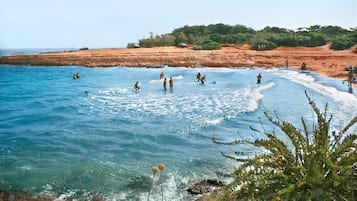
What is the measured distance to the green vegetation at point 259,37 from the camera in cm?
6631

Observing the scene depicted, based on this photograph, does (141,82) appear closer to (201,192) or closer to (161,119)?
(161,119)

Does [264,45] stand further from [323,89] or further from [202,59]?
[323,89]

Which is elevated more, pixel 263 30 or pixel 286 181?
pixel 263 30

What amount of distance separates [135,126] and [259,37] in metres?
57.2

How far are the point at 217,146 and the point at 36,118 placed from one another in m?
12.1

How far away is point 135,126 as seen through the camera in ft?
65.7

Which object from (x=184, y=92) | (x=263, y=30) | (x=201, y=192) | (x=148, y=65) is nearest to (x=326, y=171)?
(x=201, y=192)

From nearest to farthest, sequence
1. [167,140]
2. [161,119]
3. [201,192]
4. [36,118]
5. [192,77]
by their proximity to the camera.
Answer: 1. [201,192]
2. [167,140]
3. [161,119]
4. [36,118]
5. [192,77]

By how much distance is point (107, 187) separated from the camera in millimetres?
11258

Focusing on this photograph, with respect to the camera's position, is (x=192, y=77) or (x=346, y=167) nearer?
(x=346, y=167)

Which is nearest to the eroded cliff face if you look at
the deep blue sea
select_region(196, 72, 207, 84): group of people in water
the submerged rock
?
the deep blue sea

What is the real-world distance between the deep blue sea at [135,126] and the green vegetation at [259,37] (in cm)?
2648

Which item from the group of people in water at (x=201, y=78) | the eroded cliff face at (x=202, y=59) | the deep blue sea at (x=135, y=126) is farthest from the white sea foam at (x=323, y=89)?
the group of people in water at (x=201, y=78)

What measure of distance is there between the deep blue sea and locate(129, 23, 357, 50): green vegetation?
26.5 m
